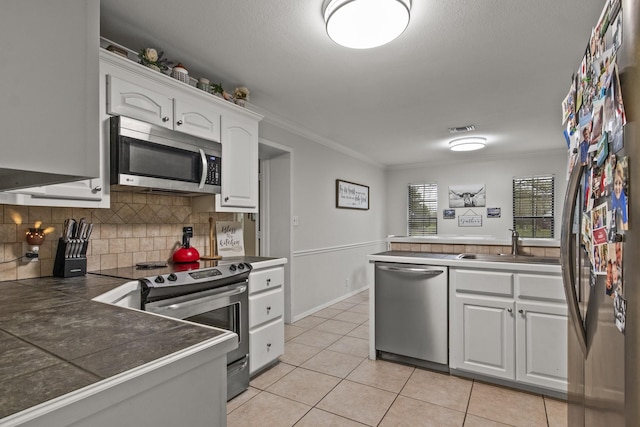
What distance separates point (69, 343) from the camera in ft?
2.56

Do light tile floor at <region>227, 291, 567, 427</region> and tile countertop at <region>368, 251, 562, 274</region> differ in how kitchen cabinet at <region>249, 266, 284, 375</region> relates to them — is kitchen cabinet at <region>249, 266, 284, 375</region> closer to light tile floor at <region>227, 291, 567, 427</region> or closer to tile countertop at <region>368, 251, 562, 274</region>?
light tile floor at <region>227, 291, 567, 427</region>

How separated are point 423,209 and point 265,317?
4.79 m

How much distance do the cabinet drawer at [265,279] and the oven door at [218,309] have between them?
0.12m

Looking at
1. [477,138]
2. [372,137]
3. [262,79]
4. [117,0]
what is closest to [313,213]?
[372,137]

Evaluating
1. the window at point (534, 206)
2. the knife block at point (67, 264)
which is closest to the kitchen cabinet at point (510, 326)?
the knife block at point (67, 264)

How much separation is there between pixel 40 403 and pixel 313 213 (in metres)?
3.83

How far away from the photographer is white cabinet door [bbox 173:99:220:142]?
7.55ft

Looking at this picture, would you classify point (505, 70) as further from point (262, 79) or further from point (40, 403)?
point (40, 403)

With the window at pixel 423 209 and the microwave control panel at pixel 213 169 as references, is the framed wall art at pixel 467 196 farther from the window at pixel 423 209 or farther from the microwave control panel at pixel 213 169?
the microwave control panel at pixel 213 169

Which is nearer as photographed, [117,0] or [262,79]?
[117,0]

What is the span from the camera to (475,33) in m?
2.10

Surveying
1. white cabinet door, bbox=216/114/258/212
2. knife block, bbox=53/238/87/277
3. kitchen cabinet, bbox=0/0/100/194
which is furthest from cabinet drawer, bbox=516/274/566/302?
knife block, bbox=53/238/87/277

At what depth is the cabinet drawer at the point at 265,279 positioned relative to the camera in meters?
2.48

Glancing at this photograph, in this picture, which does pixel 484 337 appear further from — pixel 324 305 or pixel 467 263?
pixel 324 305
